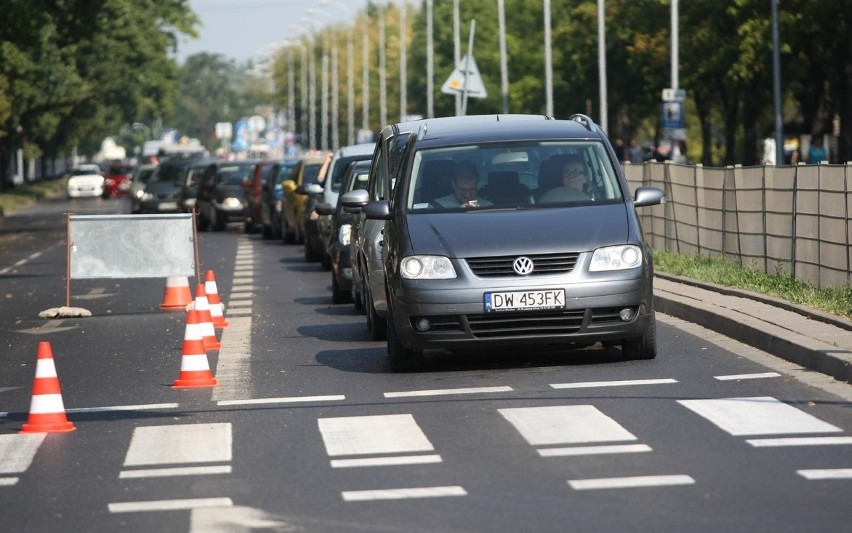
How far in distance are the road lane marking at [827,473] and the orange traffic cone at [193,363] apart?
17.3 ft

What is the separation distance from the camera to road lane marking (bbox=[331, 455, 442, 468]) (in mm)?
8852

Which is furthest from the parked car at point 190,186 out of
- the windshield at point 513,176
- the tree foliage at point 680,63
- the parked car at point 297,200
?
the windshield at point 513,176

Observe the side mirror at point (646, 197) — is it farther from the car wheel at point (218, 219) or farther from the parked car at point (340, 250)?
the car wheel at point (218, 219)

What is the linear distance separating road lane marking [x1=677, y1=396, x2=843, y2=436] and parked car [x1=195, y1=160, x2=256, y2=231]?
A: 33841 mm

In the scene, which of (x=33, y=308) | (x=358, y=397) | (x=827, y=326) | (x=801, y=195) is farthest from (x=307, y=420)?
(x=33, y=308)

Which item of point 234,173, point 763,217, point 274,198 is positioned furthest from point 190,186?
point 763,217

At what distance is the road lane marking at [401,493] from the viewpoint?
26.0 feet

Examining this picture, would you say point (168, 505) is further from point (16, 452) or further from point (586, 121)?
point (586, 121)

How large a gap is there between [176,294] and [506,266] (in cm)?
Result: 863

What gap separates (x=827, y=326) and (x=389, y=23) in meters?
143

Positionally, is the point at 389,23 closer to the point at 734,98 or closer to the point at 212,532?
the point at 734,98

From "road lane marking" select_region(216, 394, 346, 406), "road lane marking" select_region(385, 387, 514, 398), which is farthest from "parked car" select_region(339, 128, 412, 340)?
"road lane marking" select_region(216, 394, 346, 406)

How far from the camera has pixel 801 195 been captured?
18359 millimetres

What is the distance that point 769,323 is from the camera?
Answer: 1439 centimetres
